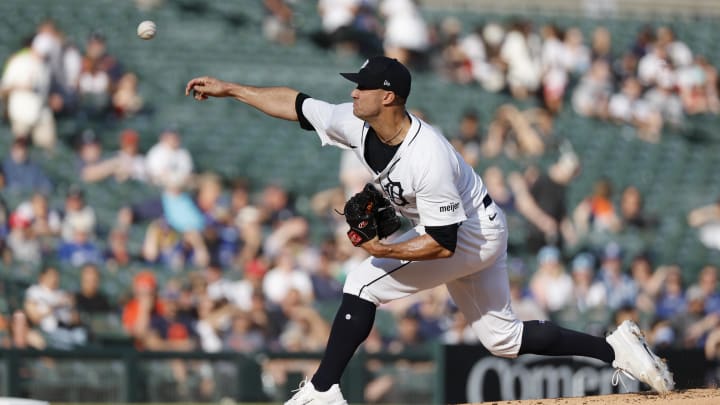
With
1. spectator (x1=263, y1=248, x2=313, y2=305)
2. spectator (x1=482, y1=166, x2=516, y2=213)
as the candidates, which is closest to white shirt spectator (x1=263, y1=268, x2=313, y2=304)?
spectator (x1=263, y1=248, x2=313, y2=305)

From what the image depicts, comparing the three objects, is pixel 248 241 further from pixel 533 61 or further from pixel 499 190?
pixel 533 61

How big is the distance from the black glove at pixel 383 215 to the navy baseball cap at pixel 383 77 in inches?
19.6

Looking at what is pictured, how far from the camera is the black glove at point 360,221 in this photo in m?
5.61

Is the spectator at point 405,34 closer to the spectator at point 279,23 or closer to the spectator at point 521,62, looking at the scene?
the spectator at point 521,62

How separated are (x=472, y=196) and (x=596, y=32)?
1145cm

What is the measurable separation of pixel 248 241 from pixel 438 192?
6419mm

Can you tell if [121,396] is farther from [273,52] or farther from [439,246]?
[273,52]

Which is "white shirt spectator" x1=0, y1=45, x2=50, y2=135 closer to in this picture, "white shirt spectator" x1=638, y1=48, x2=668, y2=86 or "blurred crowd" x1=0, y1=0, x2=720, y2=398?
"blurred crowd" x1=0, y1=0, x2=720, y2=398

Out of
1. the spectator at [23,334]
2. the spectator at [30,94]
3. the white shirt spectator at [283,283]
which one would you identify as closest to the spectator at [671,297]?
the white shirt spectator at [283,283]

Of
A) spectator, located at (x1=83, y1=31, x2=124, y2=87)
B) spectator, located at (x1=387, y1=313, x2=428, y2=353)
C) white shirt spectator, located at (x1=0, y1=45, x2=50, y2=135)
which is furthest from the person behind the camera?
spectator, located at (x1=83, y1=31, x2=124, y2=87)

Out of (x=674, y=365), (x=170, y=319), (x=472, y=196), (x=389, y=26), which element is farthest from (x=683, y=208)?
(x=472, y=196)

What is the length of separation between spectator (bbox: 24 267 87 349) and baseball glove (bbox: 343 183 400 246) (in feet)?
16.8

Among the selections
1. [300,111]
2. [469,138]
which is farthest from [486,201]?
[469,138]

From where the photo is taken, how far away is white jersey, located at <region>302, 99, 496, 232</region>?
5.53m
